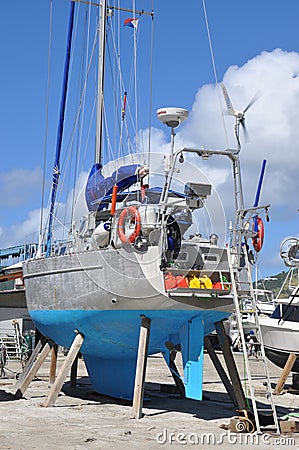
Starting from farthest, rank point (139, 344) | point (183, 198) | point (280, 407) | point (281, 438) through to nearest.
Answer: point (280, 407) < point (183, 198) < point (139, 344) < point (281, 438)

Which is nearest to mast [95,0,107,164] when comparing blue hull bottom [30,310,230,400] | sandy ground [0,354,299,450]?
blue hull bottom [30,310,230,400]

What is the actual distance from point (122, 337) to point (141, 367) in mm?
1503

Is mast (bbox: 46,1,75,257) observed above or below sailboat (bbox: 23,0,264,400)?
above

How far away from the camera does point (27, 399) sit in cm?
1917

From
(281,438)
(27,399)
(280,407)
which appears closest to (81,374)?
(27,399)

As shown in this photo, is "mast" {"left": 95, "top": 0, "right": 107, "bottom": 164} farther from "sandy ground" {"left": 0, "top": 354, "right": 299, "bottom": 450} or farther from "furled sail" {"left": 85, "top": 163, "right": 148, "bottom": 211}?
"sandy ground" {"left": 0, "top": 354, "right": 299, "bottom": 450}

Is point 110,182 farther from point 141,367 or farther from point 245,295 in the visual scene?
point 141,367

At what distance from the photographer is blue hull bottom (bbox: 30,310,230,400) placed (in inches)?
640

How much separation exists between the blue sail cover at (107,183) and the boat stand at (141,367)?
4382mm

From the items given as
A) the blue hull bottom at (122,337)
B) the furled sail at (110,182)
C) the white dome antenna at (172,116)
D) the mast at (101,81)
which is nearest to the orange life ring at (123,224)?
the blue hull bottom at (122,337)

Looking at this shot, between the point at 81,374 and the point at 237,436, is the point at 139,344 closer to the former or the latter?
the point at 237,436

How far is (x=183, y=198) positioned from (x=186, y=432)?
6097 millimetres

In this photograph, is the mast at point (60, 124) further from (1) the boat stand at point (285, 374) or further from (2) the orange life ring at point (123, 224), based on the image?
(1) the boat stand at point (285, 374)

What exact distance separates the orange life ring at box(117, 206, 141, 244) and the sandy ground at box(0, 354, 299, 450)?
4.38 metres
